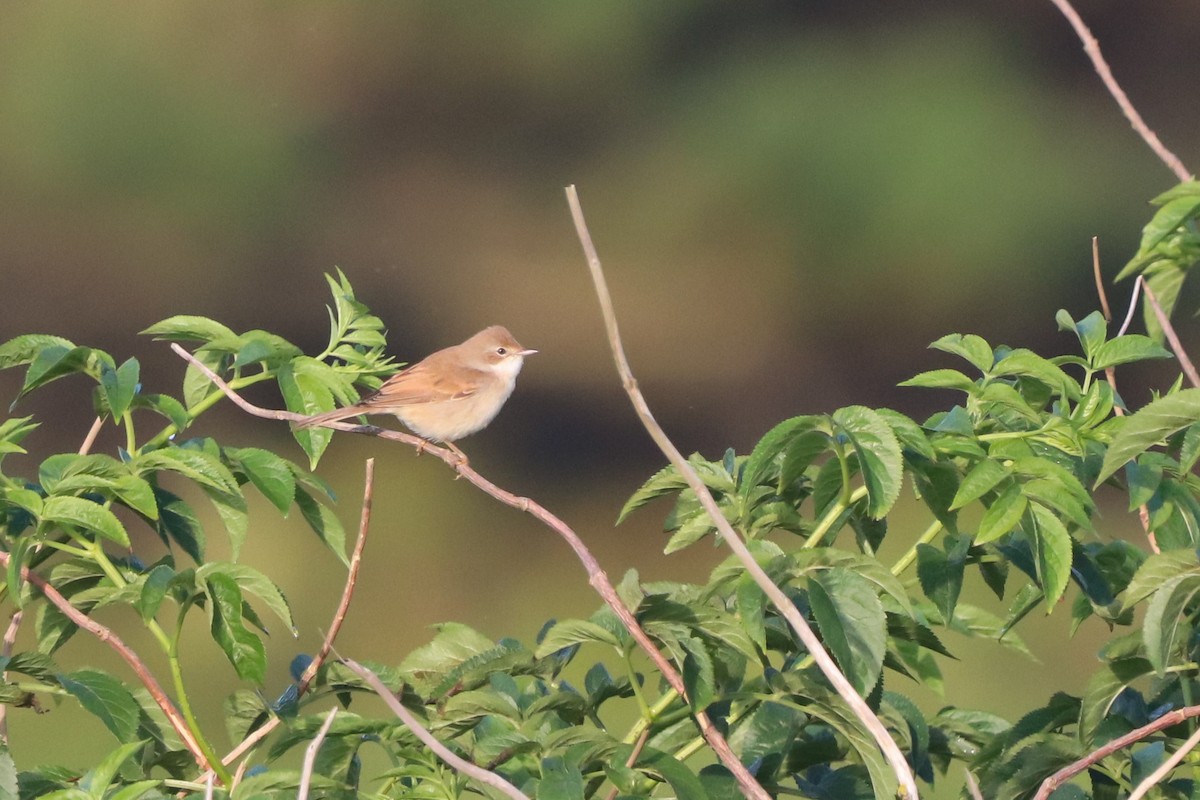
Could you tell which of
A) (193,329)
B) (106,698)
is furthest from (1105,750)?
(193,329)

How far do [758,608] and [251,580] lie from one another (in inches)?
20.5

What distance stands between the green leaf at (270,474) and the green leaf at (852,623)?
2.00 ft

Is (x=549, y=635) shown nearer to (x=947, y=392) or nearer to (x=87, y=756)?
(x=87, y=756)

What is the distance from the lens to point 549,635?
1.33 m

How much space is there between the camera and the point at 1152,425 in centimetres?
131

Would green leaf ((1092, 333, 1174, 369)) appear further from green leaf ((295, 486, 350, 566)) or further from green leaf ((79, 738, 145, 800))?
green leaf ((79, 738, 145, 800))

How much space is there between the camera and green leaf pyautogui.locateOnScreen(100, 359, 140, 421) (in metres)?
1.51

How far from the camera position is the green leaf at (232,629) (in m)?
1.33

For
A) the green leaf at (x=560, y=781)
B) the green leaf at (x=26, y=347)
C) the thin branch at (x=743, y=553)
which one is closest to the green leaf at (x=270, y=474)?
the green leaf at (x=26, y=347)

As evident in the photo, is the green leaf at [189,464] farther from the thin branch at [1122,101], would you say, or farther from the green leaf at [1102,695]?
the thin branch at [1122,101]

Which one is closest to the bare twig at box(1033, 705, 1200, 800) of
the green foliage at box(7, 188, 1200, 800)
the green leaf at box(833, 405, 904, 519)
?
the green foliage at box(7, 188, 1200, 800)

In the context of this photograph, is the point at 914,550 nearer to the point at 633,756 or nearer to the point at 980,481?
the point at 980,481

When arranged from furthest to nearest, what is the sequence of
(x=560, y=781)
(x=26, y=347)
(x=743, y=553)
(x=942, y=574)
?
1. (x=26, y=347)
2. (x=942, y=574)
3. (x=560, y=781)
4. (x=743, y=553)

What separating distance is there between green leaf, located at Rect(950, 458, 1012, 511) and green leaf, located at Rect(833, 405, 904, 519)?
0.24ft
